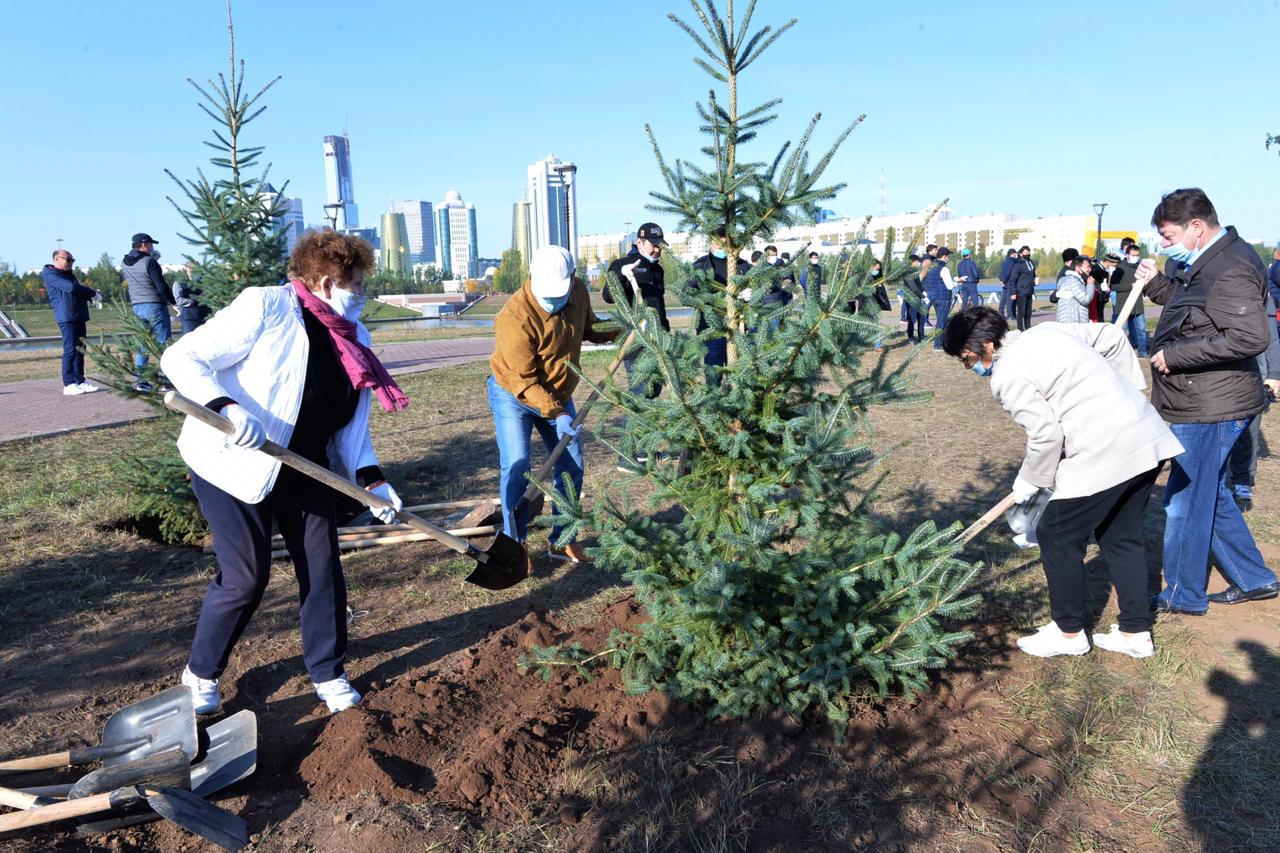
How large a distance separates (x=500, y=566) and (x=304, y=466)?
50.0 inches

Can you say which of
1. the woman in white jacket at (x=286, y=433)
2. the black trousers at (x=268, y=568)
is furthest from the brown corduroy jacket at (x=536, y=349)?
the black trousers at (x=268, y=568)

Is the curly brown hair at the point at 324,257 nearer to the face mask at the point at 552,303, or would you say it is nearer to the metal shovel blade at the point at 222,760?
the face mask at the point at 552,303

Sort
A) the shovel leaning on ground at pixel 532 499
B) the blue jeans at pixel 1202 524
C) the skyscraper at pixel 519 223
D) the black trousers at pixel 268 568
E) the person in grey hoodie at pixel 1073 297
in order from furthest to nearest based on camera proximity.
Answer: the skyscraper at pixel 519 223 < the person in grey hoodie at pixel 1073 297 < the shovel leaning on ground at pixel 532 499 < the blue jeans at pixel 1202 524 < the black trousers at pixel 268 568

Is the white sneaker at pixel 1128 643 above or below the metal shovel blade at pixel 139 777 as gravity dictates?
below

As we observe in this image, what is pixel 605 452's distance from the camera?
745 centimetres

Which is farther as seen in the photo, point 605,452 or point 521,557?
point 605,452

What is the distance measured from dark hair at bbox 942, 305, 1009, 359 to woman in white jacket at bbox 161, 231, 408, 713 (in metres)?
2.24

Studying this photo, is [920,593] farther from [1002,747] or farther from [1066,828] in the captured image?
[1066,828]

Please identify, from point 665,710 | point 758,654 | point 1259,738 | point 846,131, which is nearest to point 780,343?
point 846,131

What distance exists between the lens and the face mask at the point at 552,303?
13.9 feet

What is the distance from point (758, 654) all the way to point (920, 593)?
0.67 m

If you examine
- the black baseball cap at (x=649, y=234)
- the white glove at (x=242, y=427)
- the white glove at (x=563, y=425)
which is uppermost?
the black baseball cap at (x=649, y=234)

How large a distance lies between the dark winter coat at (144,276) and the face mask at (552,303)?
6288 millimetres

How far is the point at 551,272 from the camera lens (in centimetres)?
416
